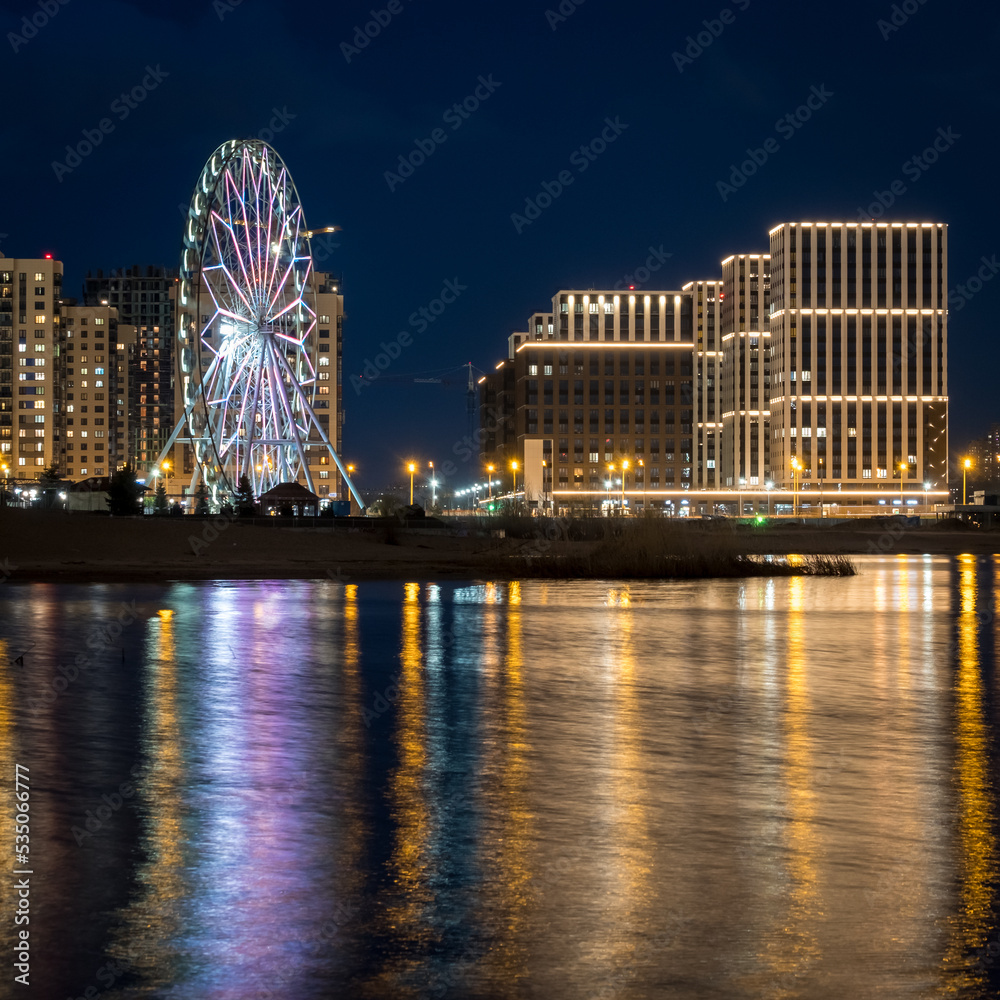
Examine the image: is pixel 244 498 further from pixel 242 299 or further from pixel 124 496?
pixel 242 299

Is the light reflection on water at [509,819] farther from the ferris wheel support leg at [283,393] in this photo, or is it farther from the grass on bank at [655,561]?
the ferris wheel support leg at [283,393]

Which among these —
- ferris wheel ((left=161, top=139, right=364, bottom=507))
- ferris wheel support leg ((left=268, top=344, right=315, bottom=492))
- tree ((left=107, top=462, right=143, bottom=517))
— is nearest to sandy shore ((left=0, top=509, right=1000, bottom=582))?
ferris wheel ((left=161, top=139, right=364, bottom=507))

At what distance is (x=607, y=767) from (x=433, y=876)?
402cm

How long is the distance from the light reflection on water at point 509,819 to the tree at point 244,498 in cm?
5206

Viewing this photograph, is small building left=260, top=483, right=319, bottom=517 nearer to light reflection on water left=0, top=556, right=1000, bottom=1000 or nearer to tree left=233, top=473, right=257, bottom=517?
tree left=233, top=473, right=257, bottom=517

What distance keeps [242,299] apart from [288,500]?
11.9 metres

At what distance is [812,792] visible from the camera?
1098 cm

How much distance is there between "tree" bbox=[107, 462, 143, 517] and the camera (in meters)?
77.1

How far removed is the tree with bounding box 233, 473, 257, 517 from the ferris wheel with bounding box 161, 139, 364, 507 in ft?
3.34

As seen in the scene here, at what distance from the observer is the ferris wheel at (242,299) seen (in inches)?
2603

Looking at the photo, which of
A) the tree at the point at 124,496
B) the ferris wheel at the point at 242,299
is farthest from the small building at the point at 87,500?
the ferris wheel at the point at 242,299

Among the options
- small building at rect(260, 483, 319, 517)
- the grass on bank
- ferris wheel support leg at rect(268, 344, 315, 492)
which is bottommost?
the grass on bank

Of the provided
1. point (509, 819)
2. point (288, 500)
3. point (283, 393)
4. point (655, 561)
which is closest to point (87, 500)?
point (288, 500)

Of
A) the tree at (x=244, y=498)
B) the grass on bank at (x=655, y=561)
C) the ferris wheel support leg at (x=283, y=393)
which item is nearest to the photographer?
the grass on bank at (x=655, y=561)
